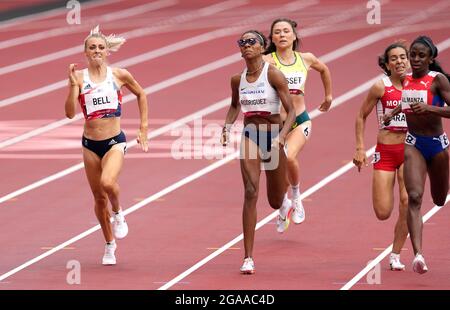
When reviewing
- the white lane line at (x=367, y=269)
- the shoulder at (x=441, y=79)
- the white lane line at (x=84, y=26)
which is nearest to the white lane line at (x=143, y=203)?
the white lane line at (x=367, y=269)

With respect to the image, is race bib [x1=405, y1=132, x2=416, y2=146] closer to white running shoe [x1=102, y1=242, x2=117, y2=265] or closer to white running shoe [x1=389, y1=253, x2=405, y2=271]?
white running shoe [x1=389, y1=253, x2=405, y2=271]

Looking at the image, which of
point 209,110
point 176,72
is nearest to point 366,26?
point 176,72

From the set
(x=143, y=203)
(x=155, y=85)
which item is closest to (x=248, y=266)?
(x=143, y=203)

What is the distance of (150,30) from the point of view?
Result: 27781 millimetres

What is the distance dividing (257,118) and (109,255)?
5.86 feet

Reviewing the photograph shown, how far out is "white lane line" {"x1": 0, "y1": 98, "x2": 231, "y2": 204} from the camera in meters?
16.1

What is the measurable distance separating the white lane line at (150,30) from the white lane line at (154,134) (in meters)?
4.72

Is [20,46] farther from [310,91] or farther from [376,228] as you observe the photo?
[376,228]

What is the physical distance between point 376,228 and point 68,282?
3694 mm

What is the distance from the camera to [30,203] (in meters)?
15.5

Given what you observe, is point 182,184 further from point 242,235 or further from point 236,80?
point 236,80

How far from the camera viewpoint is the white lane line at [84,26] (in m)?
26.9

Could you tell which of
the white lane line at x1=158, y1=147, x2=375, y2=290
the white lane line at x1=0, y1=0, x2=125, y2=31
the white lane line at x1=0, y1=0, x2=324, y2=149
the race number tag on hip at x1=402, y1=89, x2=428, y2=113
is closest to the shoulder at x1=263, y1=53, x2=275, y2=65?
the white lane line at x1=158, y1=147, x2=375, y2=290

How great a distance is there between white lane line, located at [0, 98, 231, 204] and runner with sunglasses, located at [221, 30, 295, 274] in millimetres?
4204
